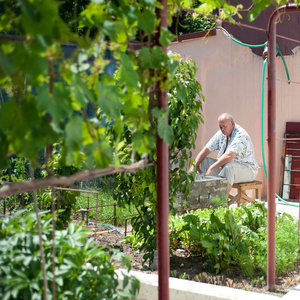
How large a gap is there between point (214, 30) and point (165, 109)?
671 centimetres

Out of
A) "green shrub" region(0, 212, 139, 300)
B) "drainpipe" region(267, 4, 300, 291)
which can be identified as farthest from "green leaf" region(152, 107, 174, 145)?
"drainpipe" region(267, 4, 300, 291)

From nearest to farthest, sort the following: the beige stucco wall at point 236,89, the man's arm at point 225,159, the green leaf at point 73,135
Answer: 1. the green leaf at point 73,135
2. the man's arm at point 225,159
3. the beige stucco wall at point 236,89

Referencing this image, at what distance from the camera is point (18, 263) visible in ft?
6.70

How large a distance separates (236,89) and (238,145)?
2330 millimetres

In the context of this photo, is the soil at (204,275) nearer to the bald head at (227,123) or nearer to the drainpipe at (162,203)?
the drainpipe at (162,203)

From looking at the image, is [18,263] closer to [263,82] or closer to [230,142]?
[230,142]

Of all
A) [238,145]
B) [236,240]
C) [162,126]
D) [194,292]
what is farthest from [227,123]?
[162,126]

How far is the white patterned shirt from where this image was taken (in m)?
6.34

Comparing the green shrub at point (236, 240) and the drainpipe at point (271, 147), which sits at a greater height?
the drainpipe at point (271, 147)

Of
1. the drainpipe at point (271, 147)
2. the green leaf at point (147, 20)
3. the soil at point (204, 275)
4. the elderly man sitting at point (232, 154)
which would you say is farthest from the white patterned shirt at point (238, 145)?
the green leaf at point (147, 20)

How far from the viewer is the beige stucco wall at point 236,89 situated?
321 inches

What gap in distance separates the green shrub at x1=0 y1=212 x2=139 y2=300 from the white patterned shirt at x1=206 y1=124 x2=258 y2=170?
4.29 metres

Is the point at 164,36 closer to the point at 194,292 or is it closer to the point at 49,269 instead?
the point at 49,269

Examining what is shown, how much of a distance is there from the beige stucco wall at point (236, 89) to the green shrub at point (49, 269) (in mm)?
6291
